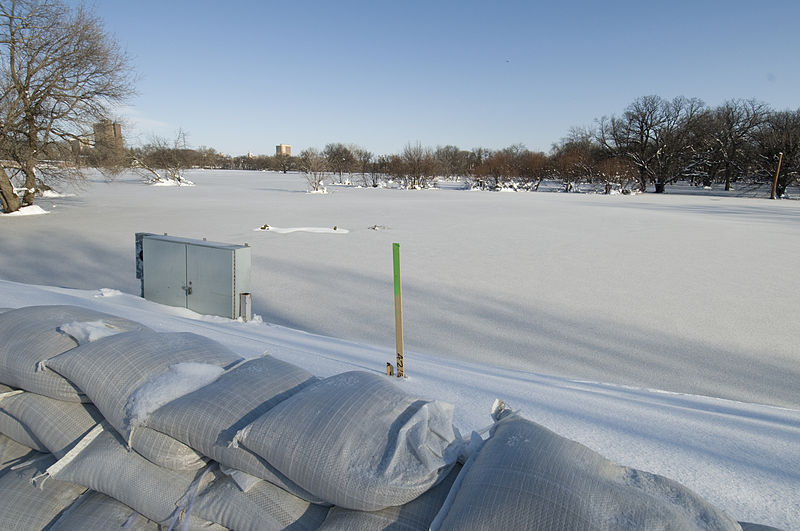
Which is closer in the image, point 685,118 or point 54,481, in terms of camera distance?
point 54,481

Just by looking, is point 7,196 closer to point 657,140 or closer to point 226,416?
point 226,416

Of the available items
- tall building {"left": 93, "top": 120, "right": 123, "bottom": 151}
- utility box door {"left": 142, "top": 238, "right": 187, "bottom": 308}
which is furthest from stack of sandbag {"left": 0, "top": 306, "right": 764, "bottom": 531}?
tall building {"left": 93, "top": 120, "right": 123, "bottom": 151}

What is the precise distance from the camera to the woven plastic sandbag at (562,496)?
1056 mm

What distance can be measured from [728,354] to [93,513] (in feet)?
16.3

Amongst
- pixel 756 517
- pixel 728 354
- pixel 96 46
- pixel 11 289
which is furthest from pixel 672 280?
pixel 96 46

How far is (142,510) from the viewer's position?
1617 millimetres

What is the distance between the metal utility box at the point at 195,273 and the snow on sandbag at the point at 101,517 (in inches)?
124

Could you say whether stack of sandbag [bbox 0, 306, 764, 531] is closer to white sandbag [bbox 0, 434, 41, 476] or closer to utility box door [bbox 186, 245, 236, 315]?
white sandbag [bbox 0, 434, 41, 476]

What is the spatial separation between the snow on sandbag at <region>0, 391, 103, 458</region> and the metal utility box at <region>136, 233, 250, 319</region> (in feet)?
9.40

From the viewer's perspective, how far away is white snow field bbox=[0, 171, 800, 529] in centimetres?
218

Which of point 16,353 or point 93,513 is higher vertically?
point 16,353

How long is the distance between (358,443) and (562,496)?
545 mm

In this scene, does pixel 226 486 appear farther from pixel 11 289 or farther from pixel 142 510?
pixel 11 289

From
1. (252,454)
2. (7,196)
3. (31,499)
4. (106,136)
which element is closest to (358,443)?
(252,454)
